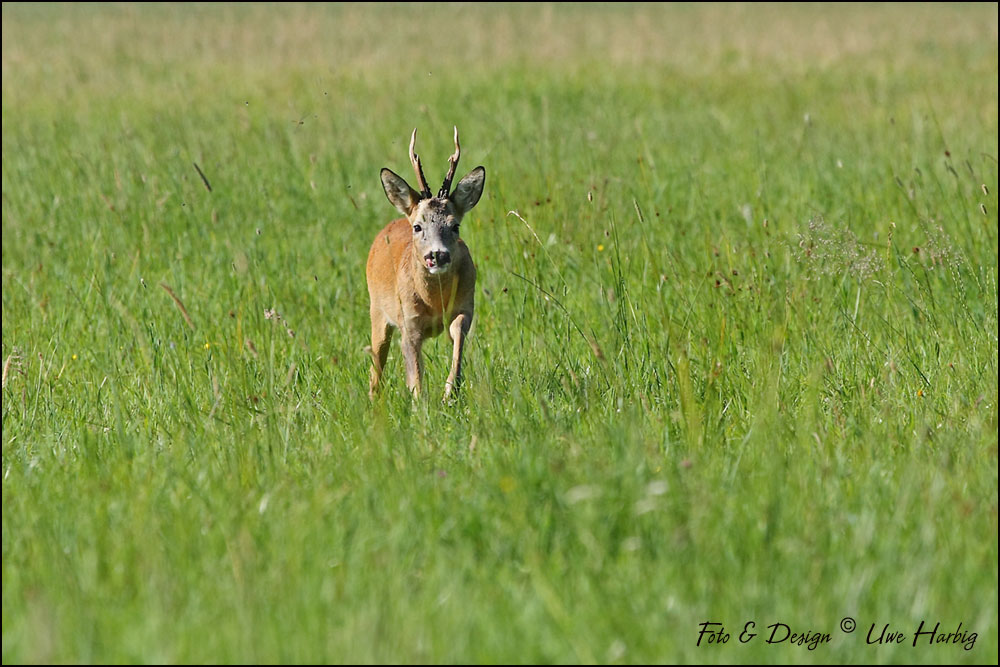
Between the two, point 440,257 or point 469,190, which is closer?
point 440,257

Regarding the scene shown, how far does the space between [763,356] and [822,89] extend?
8.41 m

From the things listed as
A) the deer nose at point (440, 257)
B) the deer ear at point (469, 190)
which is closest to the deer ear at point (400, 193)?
the deer ear at point (469, 190)

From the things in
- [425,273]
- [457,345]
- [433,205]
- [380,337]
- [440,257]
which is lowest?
[380,337]

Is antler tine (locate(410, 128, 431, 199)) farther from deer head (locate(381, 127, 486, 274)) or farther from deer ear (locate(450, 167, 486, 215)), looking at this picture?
deer ear (locate(450, 167, 486, 215))

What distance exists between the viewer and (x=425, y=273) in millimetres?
4945

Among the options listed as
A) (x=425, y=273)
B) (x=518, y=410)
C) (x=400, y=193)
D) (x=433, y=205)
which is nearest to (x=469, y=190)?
(x=433, y=205)

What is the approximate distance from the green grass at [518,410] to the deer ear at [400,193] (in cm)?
40

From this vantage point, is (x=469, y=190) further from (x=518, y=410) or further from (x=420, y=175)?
(x=518, y=410)

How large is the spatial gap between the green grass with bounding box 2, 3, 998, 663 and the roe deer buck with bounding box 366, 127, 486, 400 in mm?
174

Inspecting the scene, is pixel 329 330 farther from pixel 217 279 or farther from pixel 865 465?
pixel 865 465

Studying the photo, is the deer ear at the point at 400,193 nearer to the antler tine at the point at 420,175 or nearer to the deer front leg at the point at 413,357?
the antler tine at the point at 420,175

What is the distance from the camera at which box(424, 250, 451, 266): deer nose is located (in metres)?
4.62

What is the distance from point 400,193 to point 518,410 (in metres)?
1.74

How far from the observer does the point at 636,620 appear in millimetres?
2416
